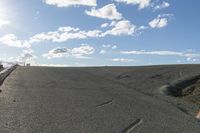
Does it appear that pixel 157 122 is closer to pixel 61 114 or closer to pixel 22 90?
pixel 61 114

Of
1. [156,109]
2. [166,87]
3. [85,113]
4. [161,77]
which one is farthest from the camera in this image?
[161,77]

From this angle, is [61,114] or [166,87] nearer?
[61,114]

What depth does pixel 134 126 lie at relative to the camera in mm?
10477

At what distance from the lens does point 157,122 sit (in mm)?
11242

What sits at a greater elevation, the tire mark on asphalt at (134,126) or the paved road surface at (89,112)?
the paved road surface at (89,112)

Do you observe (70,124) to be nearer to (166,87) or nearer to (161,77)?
(166,87)

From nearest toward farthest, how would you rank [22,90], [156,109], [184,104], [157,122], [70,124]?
1. [70,124]
2. [157,122]
3. [156,109]
4. [184,104]
5. [22,90]

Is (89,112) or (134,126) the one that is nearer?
(134,126)

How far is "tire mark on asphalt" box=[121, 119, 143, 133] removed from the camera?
995cm

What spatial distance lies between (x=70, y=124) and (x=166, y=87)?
36.4ft

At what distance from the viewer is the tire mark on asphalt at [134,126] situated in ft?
32.6

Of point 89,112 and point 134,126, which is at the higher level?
point 89,112

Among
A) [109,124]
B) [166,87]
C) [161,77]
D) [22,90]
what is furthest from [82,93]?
[161,77]

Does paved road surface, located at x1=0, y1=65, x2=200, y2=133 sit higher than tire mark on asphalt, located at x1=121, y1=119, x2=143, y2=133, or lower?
higher
